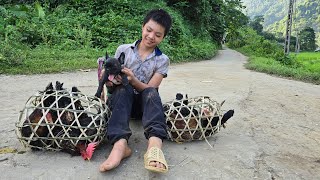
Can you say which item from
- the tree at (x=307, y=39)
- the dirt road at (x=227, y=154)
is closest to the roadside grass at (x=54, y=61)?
the dirt road at (x=227, y=154)

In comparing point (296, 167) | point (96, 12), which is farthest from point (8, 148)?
point (96, 12)

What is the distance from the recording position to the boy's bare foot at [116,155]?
192cm

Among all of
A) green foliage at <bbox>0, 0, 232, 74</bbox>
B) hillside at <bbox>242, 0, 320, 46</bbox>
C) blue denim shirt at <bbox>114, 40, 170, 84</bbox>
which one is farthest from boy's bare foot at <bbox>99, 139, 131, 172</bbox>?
hillside at <bbox>242, 0, 320, 46</bbox>

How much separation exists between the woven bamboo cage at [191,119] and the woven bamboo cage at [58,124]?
0.54 m

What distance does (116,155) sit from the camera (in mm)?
2012

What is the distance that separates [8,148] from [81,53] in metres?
6.05

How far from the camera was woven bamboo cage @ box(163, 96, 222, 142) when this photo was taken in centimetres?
243

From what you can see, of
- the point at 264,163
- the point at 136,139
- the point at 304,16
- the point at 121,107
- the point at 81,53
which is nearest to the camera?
the point at 264,163

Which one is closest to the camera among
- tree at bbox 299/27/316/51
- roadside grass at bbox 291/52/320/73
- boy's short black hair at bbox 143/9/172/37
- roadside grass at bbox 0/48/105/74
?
boy's short black hair at bbox 143/9/172/37

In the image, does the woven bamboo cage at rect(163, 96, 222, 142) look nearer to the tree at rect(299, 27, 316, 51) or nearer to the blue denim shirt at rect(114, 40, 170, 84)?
the blue denim shirt at rect(114, 40, 170, 84)

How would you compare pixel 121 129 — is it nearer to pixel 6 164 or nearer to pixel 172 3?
pixel 6 164

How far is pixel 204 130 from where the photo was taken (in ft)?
8.16

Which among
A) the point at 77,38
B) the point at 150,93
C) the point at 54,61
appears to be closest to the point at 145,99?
the point at 150,93

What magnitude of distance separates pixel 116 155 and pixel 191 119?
695mm
